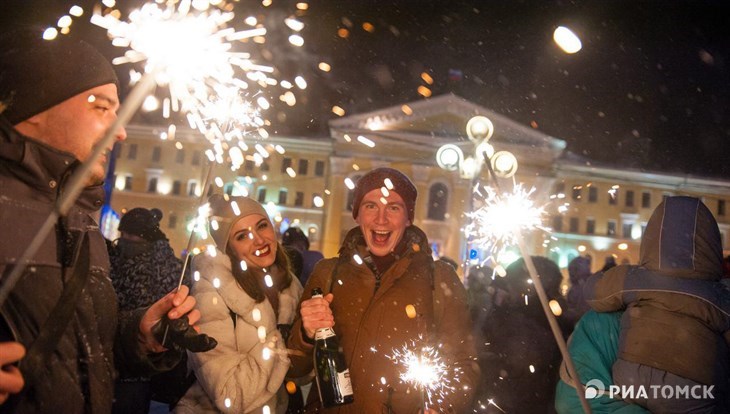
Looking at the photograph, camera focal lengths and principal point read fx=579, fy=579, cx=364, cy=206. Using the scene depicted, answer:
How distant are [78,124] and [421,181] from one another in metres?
40.4

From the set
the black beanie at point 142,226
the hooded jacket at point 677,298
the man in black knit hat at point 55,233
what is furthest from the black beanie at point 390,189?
the black beanie at point 142,226

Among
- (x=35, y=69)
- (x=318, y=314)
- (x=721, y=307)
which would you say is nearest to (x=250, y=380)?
(x=318, y=314)

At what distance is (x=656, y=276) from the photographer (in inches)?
110

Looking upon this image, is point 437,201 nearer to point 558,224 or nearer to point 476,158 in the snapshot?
point 558,224

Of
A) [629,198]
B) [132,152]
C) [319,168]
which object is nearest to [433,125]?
[319,168]

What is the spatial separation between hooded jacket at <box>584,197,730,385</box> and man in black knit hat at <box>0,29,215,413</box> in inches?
80.8

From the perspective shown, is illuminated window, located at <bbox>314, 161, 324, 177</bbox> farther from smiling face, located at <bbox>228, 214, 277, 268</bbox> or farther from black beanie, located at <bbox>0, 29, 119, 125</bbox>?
black beanie, located at <bbox>0, 29, 119, 125</bbox>

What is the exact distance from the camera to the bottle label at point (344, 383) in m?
2.86

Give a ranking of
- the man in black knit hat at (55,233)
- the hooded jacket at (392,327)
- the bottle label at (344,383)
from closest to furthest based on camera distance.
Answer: the man in black knit hat at (55,233) < the bottle label at (344,383) < the hooded jacket at (392,327)

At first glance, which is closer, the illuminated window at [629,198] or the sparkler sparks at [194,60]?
the sparkler sparks at [194,60]

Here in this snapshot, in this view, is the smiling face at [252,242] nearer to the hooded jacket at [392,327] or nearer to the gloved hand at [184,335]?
the hooded jacket at [392,327]

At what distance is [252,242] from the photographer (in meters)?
3.55

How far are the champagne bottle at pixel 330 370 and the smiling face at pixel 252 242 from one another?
0.66 m

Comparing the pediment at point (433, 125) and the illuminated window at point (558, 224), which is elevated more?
the pediment at point (433, 125)
